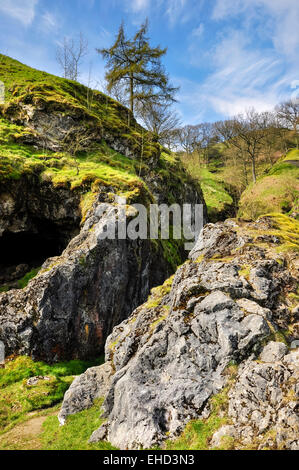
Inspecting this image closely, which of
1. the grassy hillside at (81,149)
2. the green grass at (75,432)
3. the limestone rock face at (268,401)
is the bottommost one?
the green grass at (75,432)

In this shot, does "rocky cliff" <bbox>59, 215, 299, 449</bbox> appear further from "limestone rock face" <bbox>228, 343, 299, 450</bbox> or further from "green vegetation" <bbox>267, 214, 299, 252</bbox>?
"green vegetation" <bbox>267, 214, 299, 252</bbox>

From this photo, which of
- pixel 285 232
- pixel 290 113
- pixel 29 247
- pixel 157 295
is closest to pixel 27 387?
pixel 157 295

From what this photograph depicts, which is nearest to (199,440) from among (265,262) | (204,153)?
(265,262)

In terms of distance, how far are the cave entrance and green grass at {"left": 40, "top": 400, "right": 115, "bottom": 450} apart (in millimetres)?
16049

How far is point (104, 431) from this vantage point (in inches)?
378

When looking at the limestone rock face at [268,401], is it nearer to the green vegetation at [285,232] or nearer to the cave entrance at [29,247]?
the green vegetation at [285,232]

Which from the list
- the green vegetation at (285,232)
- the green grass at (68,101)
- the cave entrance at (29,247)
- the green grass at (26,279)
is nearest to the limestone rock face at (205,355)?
the green vegetation at (285,232)

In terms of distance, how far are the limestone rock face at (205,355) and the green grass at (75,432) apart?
0.52m

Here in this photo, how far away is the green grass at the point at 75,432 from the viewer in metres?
9.34

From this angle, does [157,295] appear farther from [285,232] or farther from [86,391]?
[285,232]

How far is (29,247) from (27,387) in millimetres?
17298

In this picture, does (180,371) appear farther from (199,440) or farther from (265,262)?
(265,262)

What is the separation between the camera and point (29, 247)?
96.4ft

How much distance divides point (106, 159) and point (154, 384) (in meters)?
28.7
